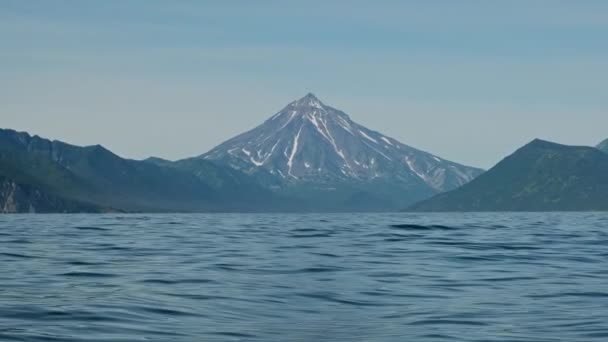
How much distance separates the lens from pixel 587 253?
5203cm

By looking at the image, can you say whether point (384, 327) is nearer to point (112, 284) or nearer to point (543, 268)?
point (112, 284)

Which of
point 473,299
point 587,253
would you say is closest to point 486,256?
point 587,253

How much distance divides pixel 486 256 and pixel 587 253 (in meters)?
7.32

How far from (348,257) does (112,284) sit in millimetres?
17921

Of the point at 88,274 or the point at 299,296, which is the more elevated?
the point at 88,274

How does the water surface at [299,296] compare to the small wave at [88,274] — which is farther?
the small wave at [88,274]

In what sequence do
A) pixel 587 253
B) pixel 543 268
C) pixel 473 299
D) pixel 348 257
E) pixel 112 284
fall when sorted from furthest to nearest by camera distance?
pixel 587 253 → pixel 348 257 → pixel 543 268 → pixel 112 284 → pixel 473 299

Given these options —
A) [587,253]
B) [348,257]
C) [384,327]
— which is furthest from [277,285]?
[587,253]

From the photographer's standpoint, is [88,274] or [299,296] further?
[88,274]

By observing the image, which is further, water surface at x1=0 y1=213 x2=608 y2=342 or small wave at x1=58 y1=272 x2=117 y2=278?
small wave at x1=58 y1=272 x2=117 y2=278

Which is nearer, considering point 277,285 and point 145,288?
point 145,288

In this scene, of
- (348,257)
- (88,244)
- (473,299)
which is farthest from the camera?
(88,244)

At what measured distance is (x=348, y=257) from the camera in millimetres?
47031

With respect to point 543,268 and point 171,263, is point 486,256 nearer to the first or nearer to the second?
point 543,268
